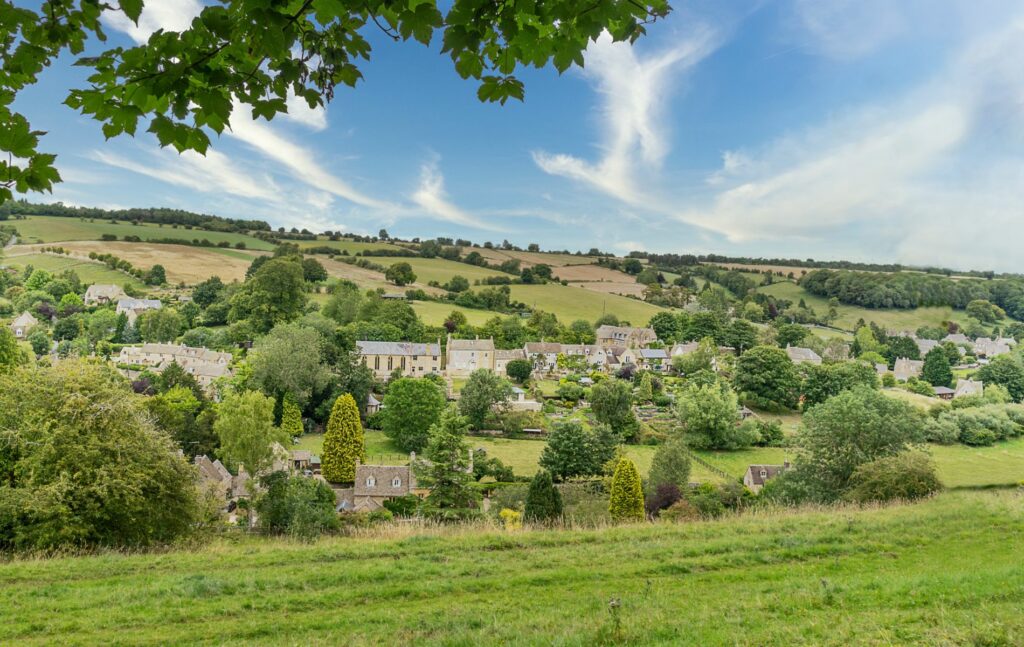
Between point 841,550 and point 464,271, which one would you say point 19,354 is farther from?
point 464,271

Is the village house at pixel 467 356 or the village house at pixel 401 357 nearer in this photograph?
the village house at pixel 401 357

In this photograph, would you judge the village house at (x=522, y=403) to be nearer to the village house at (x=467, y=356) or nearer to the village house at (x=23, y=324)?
the village house at (x=467, y=356)

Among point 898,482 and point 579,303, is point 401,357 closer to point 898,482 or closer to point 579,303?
point 579,303

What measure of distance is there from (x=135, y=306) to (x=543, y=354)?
160ft

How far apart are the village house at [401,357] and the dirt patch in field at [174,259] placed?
92.7 feet

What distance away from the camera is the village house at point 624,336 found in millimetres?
74438

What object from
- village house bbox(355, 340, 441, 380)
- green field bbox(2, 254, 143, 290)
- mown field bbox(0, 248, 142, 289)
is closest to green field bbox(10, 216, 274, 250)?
mown field bbox(0, 248, 142, 289)

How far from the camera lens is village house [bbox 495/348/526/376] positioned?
60.0 meters

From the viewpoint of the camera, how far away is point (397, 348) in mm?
56344

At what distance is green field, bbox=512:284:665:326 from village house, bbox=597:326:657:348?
184 inches

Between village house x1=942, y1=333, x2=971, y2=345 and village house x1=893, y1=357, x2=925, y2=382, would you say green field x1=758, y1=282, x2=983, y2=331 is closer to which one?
village house x1=942, y1=333, x2=971, y2=345

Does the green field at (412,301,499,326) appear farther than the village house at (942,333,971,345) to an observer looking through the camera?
No

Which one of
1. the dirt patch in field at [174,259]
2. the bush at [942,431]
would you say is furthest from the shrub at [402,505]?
the dirt patch in field at [174,259]

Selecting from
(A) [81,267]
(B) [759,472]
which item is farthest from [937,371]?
(A) [81,267]
